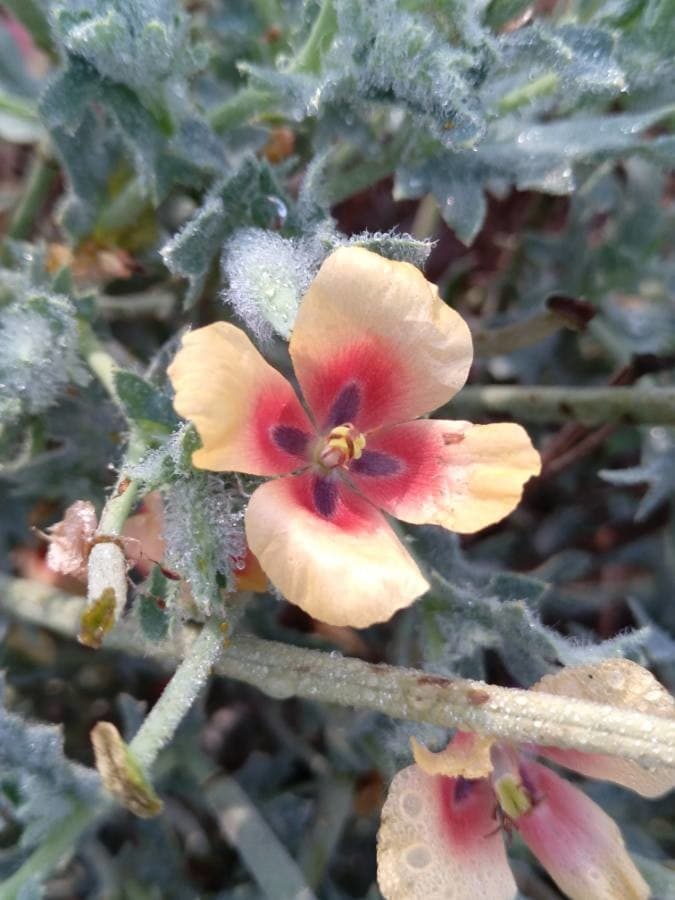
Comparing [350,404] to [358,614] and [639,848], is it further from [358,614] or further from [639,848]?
[639,848]

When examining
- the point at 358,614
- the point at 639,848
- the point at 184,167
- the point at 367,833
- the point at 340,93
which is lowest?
the point at 367,833

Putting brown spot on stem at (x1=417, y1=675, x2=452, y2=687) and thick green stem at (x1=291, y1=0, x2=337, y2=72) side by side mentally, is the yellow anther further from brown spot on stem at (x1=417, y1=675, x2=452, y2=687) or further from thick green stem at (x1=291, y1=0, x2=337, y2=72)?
thick green stem at (x1=291, y1=0, x2=337, y2=72)

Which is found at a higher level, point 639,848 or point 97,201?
point 97,201

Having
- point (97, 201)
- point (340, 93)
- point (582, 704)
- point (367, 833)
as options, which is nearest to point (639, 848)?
point (367, 833)

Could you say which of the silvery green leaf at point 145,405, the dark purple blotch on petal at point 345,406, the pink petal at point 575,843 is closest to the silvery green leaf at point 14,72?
the silvery green leaf at point 145,405

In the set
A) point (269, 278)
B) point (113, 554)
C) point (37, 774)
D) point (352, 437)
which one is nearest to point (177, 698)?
point (113, 554)

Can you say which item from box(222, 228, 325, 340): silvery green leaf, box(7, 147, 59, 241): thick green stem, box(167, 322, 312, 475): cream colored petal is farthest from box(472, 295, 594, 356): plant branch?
box(7, 147, 59, 241): thick green stem

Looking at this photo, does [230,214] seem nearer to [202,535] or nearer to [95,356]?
[95,356]
